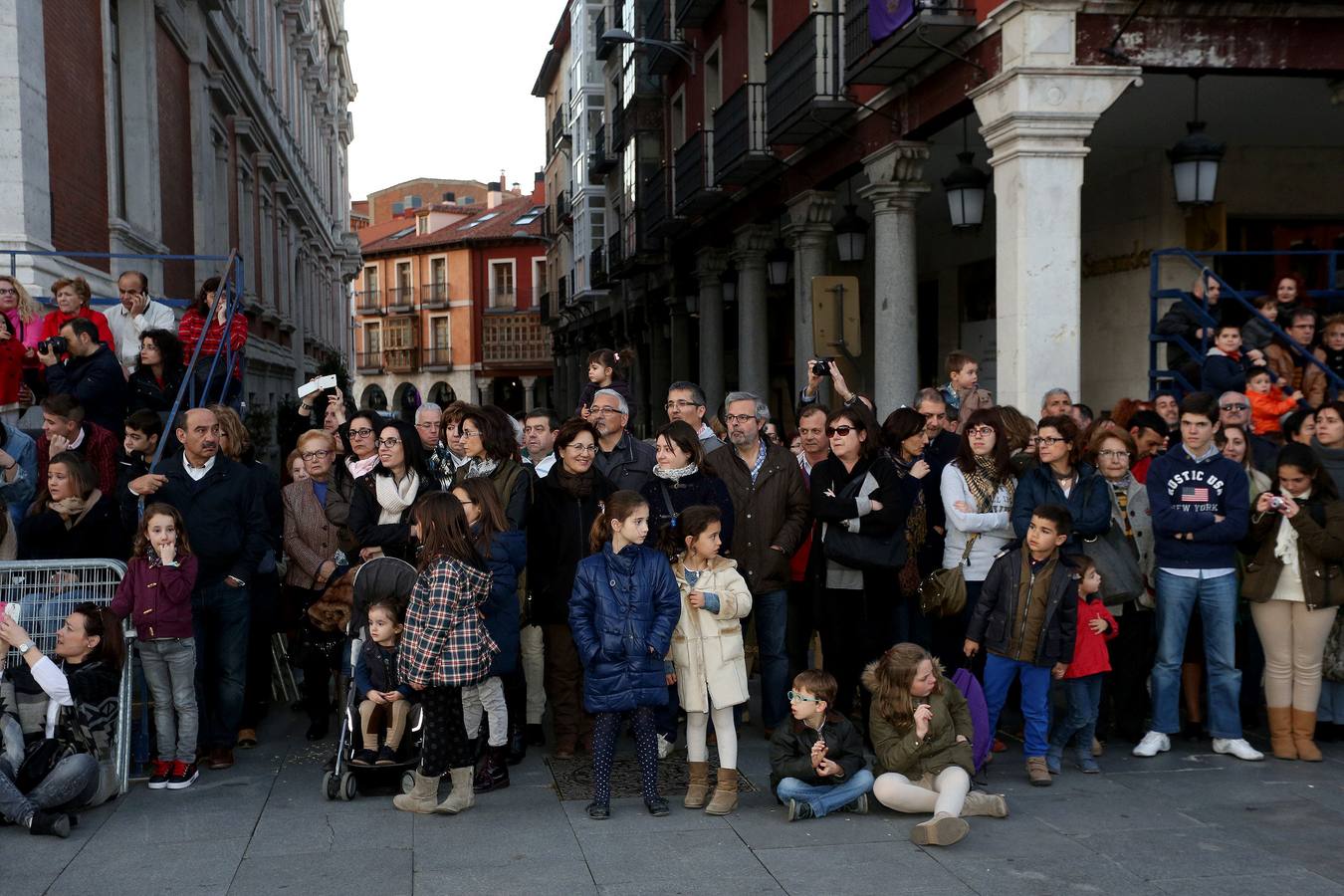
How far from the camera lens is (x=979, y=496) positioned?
6.74 metres

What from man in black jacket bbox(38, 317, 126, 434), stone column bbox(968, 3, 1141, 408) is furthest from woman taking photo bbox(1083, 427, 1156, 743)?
man in black jacket bbox(38, 317, 126, 434)

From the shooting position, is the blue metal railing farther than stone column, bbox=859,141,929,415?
No

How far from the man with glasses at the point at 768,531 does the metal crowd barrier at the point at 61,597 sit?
3.22 metres

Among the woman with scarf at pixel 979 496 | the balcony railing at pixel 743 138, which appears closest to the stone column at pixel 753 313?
the balcony railing at pixel 743 138

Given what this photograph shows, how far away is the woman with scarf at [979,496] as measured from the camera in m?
6.71

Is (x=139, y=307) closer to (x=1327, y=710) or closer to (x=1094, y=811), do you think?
(x=1094, y=811)

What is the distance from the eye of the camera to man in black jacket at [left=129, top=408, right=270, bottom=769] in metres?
6.75

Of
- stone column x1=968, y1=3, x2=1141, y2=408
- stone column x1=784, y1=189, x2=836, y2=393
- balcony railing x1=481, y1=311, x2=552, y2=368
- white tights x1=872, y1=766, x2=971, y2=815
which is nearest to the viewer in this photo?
white tights x1=872, y1=766, x2=971, y2=815

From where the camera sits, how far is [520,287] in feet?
206

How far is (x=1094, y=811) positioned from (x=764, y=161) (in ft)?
40.9

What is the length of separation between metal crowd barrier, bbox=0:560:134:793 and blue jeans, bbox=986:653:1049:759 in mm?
4327

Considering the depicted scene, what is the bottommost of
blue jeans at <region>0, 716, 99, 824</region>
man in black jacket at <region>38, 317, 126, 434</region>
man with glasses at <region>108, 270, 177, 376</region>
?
blue jeans at <region>0, 716, 99, 824</region>

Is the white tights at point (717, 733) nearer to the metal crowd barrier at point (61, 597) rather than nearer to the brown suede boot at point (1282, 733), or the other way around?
the metal crowd barrier at point (61, 597)

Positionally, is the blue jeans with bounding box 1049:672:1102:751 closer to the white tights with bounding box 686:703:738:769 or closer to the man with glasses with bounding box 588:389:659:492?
the white tights with bounding box 686:703:738:769
